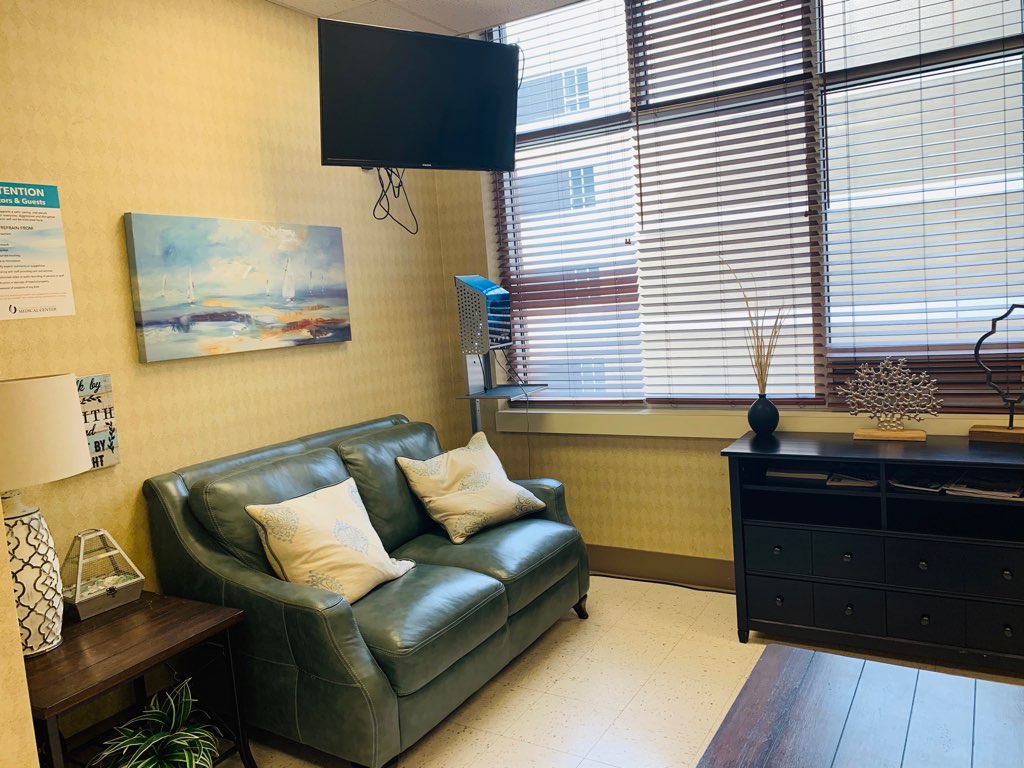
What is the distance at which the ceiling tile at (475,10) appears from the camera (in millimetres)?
3535

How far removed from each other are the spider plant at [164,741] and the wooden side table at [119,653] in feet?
0.47

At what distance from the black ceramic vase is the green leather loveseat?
2.96 feet

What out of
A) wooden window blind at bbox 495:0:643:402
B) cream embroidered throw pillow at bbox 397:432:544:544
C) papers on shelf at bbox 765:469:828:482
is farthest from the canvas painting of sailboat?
papers on shelf at bbox 765:469:828:482

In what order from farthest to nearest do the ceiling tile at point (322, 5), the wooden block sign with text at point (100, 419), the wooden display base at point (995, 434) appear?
the ceiling tile at point (322, 5) < the wooden display base at point (995, 434) < the wooden block sign with text at point (100, 419)

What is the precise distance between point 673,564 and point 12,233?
10.00 feet

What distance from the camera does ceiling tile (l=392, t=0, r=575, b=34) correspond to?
3.54 metres

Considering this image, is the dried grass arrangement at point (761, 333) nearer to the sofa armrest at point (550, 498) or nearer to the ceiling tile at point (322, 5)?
the sofa armrest at point (550, 498)

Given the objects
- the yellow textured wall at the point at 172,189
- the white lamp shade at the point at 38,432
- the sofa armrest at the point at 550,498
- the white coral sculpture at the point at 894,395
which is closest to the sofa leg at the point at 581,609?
the sofa armrest at the point at 550,498

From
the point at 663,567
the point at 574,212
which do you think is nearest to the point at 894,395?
the point at 663,567

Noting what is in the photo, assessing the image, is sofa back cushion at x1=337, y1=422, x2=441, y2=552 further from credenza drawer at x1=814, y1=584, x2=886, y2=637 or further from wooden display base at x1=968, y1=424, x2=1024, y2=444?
wooden display base at x1=968, y1=424, x2=1024, y2=444

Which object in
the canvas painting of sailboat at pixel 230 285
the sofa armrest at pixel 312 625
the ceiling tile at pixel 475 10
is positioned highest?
the ceiling tile at pixel 475 10

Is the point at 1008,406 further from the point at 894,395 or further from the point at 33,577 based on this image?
the point at 33,577

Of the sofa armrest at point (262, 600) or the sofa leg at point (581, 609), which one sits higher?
the sofa armrest at point (262, 600)

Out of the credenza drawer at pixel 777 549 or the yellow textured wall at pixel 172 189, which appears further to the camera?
the credenza drawer at pixel 777 549
